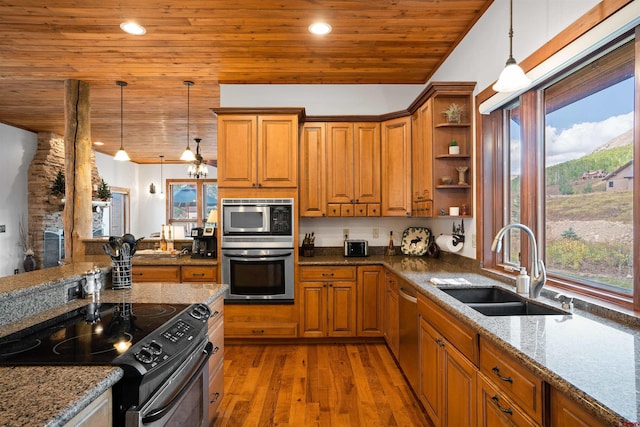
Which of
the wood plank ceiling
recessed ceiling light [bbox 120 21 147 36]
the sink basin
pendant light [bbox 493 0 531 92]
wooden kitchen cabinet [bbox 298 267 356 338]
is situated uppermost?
the wood plank ceiling

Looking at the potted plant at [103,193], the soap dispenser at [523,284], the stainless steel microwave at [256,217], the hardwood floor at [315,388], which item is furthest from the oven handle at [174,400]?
the potted plant at [103,193]

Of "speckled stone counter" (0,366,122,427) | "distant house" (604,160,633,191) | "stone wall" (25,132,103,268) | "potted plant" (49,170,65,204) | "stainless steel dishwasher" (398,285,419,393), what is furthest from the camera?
"potted plant" (49,170,65,204)

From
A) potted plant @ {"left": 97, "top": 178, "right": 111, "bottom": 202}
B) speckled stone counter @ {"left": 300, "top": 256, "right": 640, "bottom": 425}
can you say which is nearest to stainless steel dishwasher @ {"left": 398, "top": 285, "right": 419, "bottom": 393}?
speckled stone counter @ {"left": 300, "top": 256, "right": 640, "bottom": 425}

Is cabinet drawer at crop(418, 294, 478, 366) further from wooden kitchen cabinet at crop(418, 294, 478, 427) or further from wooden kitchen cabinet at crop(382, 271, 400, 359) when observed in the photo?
wooden kitchen cabinet at crop(382, 271, 400, 359)

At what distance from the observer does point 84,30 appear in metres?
2.97

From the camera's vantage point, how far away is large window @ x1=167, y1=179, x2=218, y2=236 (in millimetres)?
10305

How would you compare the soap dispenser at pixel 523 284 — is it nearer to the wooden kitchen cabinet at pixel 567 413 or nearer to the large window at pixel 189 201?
the wooden kitchen cabinet at pixel 567 413

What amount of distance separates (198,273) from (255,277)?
0.58m

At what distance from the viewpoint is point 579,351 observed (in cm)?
122

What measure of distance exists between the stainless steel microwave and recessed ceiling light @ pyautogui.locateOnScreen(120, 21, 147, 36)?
5.37 ft

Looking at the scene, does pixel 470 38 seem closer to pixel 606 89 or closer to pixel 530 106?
pixel 530 106

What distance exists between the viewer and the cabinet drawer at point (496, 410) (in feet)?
4.12

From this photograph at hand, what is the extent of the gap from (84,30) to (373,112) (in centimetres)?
285

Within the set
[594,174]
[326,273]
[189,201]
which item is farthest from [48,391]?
[189,201]
